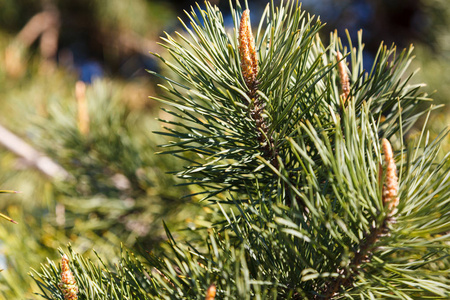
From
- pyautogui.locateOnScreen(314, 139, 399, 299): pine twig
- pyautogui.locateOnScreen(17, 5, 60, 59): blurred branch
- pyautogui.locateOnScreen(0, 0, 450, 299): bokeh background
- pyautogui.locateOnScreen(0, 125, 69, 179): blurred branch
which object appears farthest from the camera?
pyautogui.locateOnScreen(17, 5, 60, 59): blurred branch

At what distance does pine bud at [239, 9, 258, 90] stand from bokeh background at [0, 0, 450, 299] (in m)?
0.05

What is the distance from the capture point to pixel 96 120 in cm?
64

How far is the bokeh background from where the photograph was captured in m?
0.50

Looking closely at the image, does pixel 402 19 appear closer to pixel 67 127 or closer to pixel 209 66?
pixel 67 127

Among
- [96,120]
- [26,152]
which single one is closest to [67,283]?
[96,120]

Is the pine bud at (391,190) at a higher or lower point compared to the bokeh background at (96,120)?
lower

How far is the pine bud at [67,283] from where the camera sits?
22 centimetres

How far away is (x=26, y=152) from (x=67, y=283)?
0.78 meters

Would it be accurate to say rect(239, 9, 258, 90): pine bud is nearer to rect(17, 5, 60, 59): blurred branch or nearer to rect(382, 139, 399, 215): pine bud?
rect(382, 139, 399, 215): pine bud

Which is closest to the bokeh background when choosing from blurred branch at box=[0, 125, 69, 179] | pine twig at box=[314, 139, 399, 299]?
blurred branch at box=[0, 125, 69, 179]

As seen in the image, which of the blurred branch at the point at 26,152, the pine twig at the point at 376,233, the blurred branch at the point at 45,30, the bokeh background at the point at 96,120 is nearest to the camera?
the pine twig at the point at 376,233

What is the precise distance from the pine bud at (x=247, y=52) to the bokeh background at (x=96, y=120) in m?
0.05

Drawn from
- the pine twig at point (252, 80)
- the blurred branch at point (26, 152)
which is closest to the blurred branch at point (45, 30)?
the blurred branch at point (26, 152)

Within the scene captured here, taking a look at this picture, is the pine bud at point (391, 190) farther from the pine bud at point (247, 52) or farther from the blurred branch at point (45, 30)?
the blurred branch at point (45, 30)
